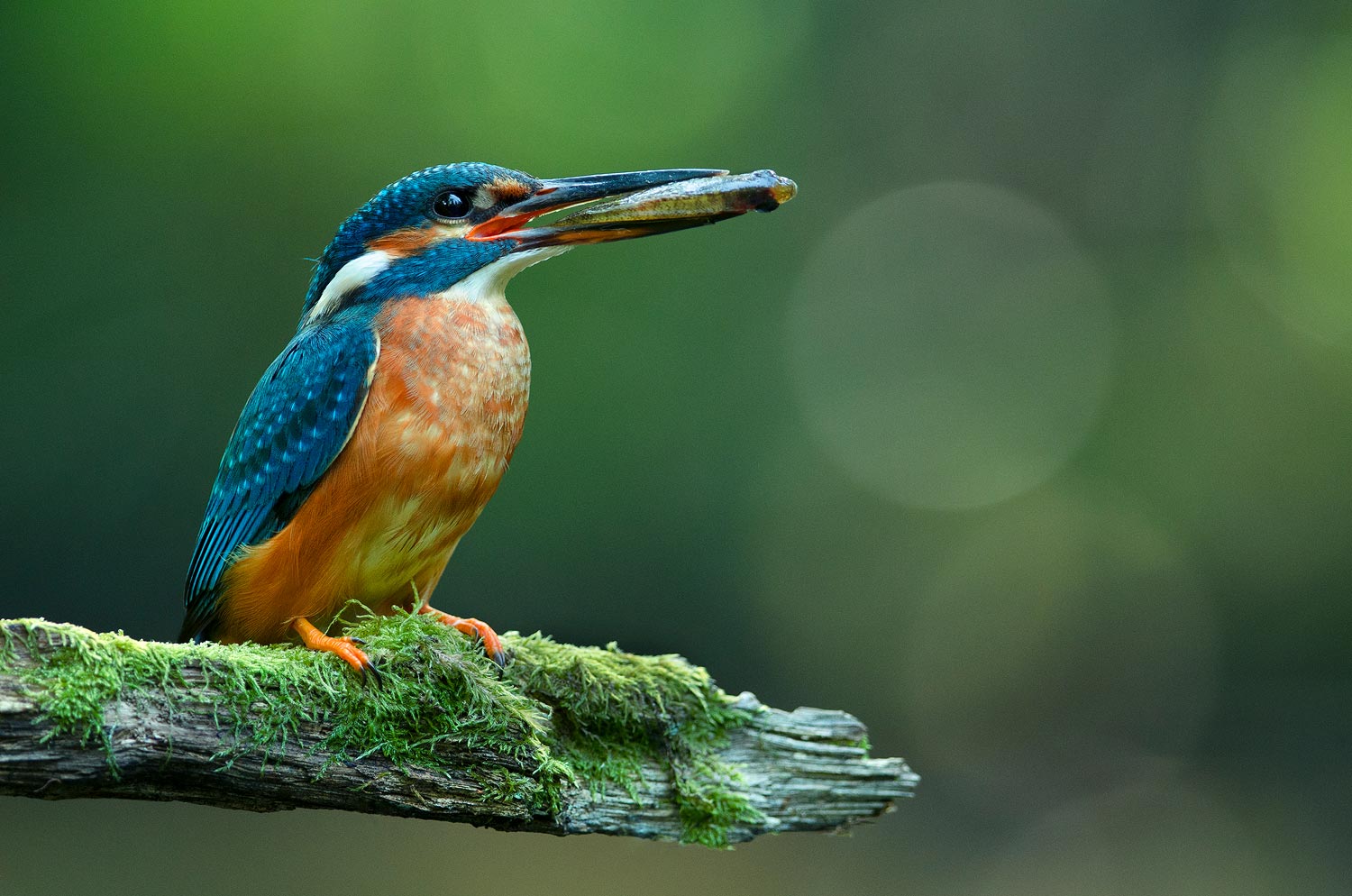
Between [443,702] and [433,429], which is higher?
[433,429]

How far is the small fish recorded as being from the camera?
2.53 meters

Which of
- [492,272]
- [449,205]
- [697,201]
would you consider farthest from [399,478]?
[697,201]

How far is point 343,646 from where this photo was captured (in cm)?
231

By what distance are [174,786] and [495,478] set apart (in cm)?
94

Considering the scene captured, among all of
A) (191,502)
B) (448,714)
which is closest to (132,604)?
(191,502)

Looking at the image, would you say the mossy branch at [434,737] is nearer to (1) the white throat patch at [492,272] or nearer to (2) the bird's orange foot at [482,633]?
(2) the bird's orange foot at [482,633]

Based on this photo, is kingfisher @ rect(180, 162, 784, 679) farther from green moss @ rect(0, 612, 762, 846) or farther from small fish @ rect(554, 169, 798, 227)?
green moss @ rect(0, 612, 762, 846)

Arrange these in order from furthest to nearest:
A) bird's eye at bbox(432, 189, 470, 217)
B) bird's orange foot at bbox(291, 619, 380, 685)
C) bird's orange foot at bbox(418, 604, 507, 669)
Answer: bird's eye at bbox(432, 189, 470, 217)
bird's orange foot at bbox(418, 604, 507, 669)
bird's orange foot at bbox(291, 619, 380, 685)

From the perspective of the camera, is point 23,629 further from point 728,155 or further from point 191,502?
point 728,155

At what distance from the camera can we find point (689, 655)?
7316 millimetres

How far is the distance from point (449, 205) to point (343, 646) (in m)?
1.06

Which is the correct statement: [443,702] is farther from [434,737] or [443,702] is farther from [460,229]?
[460,229]

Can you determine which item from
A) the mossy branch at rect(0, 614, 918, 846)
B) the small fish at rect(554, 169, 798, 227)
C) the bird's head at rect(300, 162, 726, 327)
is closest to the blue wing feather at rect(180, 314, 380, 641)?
the bird's head at rect(300, 162, 726, 327)

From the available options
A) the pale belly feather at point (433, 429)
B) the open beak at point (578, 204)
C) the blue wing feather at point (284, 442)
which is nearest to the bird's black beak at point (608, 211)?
the open beak at point (578, 204)
